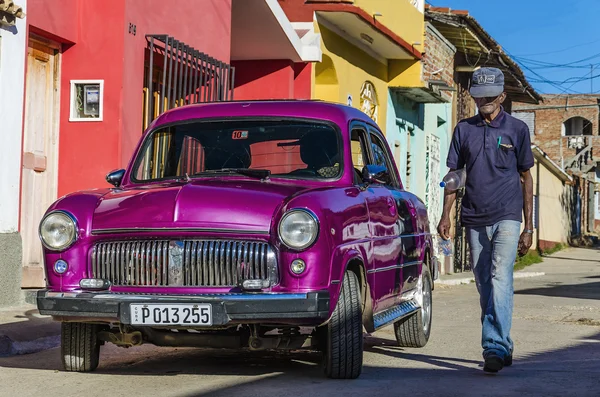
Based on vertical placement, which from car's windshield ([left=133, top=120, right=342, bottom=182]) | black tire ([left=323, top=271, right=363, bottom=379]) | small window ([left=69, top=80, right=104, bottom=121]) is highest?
small window ([left=69, top=80, right=104, bottom=121])

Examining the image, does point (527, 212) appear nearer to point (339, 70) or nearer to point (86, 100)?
point (86, 100)

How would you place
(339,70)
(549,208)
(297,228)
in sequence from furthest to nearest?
1. (549,208)
2. (339,70)
3. (297,228)

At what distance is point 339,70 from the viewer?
19297 millimetres

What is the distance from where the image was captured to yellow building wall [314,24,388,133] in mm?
18891

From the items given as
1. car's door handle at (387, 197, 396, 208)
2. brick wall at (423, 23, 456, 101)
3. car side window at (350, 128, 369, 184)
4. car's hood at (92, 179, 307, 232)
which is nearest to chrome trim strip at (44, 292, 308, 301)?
car's hood at (92, 179, 307, 232)

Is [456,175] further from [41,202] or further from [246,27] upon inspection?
[246,27]

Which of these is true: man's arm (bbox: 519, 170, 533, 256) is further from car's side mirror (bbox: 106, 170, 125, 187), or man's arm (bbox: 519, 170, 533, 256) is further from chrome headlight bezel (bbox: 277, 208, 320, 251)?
car's side mirror (bbox: 106, 170, 125, 187)

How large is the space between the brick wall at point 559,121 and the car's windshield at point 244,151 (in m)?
56.2

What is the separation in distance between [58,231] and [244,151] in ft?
4.91

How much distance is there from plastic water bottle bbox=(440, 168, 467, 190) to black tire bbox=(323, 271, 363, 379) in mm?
1080

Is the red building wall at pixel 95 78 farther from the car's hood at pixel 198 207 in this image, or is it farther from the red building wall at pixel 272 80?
the red building wall at pixel 272 80

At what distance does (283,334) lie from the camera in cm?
666

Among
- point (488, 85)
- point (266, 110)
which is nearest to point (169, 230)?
point (266, 110)

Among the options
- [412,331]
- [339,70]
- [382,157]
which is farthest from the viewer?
[339,70]
